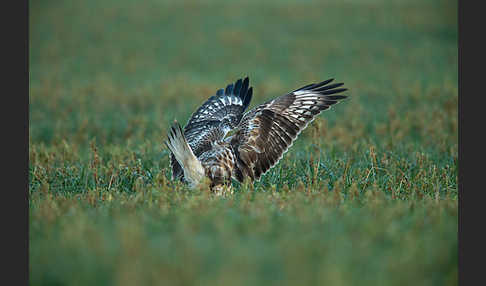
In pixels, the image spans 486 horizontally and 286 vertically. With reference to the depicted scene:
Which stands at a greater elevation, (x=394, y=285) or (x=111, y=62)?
(x=111, y=62)

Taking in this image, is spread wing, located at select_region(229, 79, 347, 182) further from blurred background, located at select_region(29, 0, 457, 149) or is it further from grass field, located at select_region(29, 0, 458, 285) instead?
blurred background, located at select_region(29, 0, 457, 149)

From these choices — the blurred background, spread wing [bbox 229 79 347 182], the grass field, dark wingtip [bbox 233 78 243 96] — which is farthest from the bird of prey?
the blurred background

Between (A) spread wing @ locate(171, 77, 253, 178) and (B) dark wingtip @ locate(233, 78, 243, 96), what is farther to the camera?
(B) dark wingtip @ locate(233, 78, 243, 96)

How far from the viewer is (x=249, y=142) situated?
18.8ft

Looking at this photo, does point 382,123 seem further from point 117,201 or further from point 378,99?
point 117,201

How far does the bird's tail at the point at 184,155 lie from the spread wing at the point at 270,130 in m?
0.58

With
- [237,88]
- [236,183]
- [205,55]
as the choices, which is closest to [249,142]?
[236,183]

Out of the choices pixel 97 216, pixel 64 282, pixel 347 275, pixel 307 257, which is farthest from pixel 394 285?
pixel 97 216

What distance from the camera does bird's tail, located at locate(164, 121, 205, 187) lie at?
490 cm

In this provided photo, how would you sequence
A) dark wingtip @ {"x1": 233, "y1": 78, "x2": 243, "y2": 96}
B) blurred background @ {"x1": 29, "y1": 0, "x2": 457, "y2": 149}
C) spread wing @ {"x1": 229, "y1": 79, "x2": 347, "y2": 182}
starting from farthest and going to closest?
blurred background @ {"x1": 29, "y1": 0, "x2": 457, "y2": 149} < dark wingtip @ {"x1": 233, "y1": 78, "x2": 243, "y2": 96} < spread wing @ {"x1": 229, "y1": 79, "x2": 347, "y2": 182}

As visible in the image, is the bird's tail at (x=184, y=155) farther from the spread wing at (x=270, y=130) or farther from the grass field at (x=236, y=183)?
the spread wing at (x=270, y=130)

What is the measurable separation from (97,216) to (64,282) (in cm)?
105

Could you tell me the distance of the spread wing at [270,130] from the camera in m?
5.67

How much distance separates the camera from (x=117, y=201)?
187 inches
